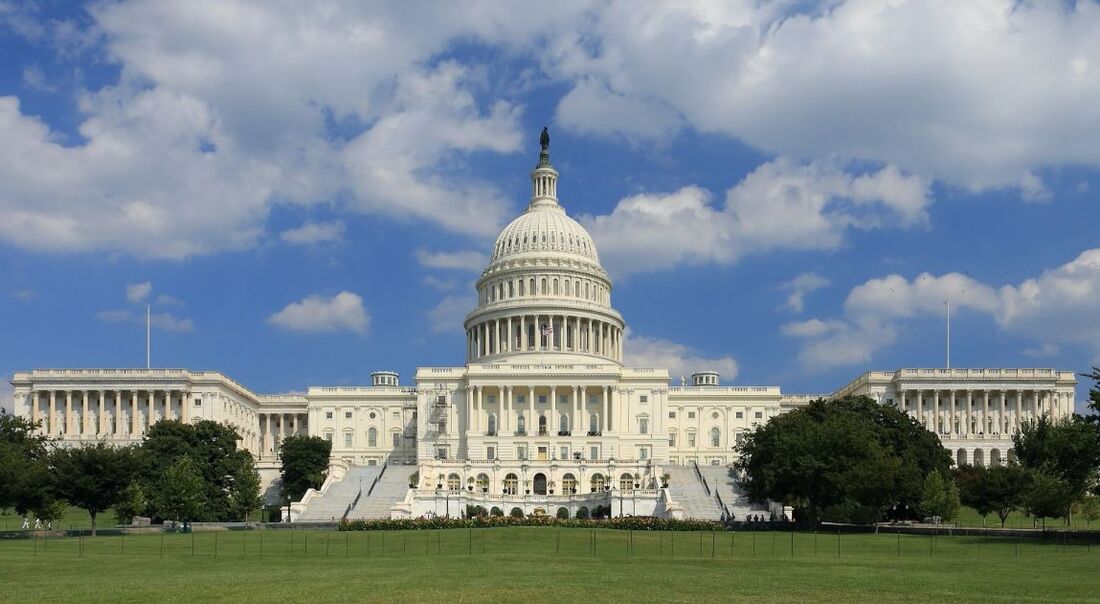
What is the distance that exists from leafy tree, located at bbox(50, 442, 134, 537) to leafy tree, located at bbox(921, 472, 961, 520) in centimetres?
5489

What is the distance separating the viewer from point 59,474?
8731cm

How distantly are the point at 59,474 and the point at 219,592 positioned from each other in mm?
50969

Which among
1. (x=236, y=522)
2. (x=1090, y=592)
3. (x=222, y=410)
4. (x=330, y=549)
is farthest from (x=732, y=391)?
(x=1090, y=592)

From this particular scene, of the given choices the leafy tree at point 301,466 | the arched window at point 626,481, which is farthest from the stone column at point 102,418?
the arched window at point 626,481

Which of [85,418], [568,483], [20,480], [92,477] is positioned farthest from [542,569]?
[85,418]

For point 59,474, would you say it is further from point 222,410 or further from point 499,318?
point 499,318

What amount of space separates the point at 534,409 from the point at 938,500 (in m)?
70.3

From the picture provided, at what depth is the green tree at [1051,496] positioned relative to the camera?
7444 centimetres

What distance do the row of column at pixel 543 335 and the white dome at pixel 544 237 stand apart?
35.3 feet

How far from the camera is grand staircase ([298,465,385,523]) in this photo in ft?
347

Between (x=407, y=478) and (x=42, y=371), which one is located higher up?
(x=42, y=371)

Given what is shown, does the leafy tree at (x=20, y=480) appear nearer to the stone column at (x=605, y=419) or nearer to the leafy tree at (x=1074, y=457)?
the leafy tree at (x=1074, y=457)

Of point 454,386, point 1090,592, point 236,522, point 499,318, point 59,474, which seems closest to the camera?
point 1090,592

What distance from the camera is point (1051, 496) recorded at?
7481 centimetres
